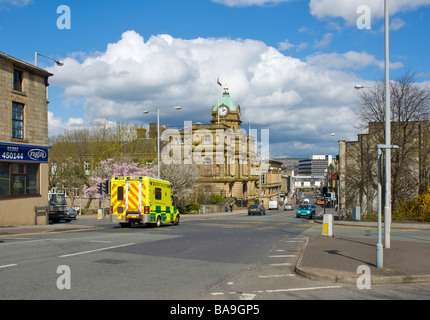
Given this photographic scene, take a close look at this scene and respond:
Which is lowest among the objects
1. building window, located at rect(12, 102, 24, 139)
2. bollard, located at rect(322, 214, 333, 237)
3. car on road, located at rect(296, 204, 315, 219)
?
car on road, located at rect(296, 204, 315, 219)

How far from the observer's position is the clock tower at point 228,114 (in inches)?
Result: 3617

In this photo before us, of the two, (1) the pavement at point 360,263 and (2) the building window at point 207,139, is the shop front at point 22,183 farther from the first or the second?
(2) the building window at point 207,139

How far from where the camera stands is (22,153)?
1024 inches

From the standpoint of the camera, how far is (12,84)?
25781 millimetres

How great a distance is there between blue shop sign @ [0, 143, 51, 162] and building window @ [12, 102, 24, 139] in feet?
2.84

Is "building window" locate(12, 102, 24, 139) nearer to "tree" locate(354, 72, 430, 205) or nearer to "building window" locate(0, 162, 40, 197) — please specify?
"building window" locate(0, 162, 40, 197)

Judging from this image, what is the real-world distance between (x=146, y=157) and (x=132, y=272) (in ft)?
157

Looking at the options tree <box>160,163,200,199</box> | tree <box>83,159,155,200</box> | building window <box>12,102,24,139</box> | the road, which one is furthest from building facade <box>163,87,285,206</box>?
the road

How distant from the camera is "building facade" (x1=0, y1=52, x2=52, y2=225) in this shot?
25.0 metres

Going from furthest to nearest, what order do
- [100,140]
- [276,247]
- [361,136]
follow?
1. [100,140]
2. [361,136]
3. [276,247]

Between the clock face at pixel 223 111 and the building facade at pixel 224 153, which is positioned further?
the clock face at pixel 223 111

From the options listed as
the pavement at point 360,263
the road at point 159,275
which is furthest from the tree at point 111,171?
the pavement at point 360,263
